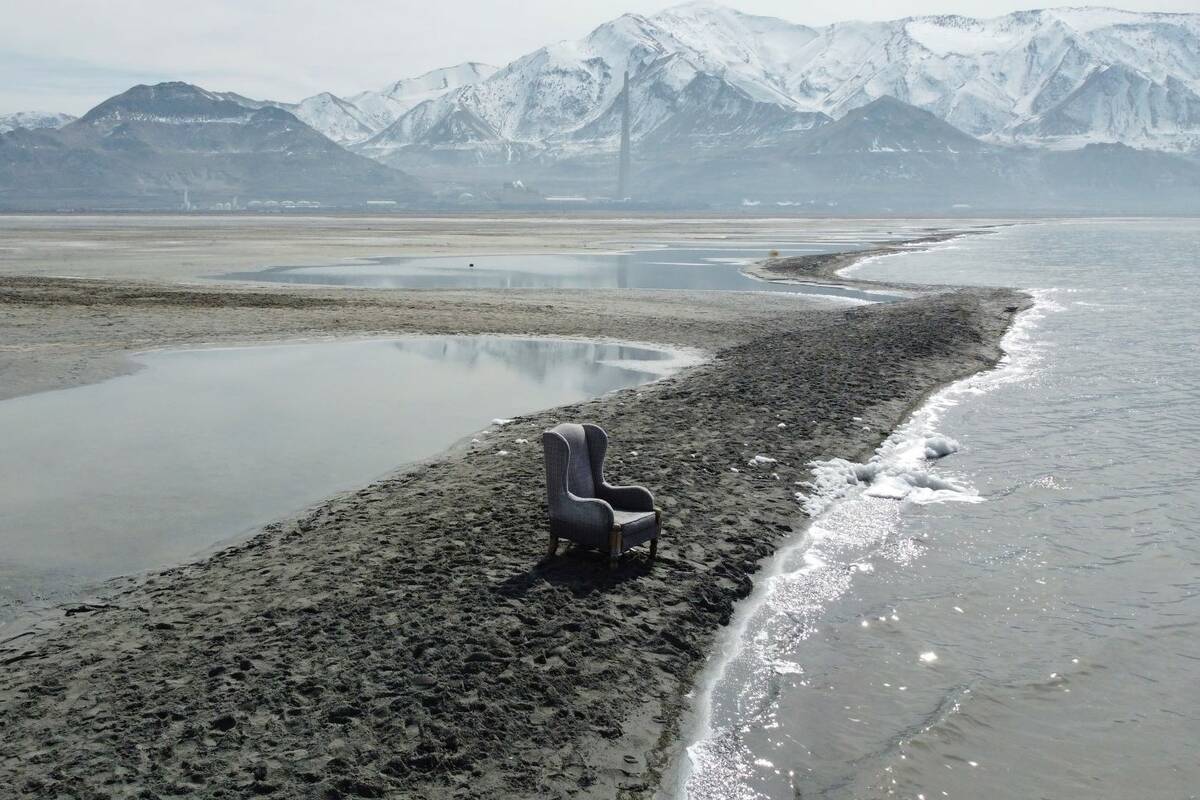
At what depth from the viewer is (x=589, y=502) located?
32.3ft

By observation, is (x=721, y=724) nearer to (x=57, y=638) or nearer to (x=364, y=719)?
(x=364, y=719)

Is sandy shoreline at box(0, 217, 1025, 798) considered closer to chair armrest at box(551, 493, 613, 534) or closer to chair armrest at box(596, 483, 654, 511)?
chair armrest at box(551, 493, 613, 534)

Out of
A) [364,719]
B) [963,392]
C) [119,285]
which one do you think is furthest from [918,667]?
[119,285]

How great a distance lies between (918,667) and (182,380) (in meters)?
16.9

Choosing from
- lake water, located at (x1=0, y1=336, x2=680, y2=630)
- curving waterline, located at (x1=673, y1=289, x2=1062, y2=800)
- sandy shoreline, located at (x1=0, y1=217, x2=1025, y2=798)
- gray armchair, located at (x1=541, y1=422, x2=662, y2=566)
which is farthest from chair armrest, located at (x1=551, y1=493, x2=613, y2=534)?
lake water, located at (x1=0, y1=336, x2=680, y2=630)

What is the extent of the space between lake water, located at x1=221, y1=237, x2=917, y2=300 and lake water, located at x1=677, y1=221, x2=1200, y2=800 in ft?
91.6

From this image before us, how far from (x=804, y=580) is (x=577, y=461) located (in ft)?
8.89

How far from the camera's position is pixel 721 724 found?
25.6 ft

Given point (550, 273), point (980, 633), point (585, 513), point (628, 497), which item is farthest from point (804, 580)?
point (550, 273)

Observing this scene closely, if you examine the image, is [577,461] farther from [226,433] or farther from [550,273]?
[550,273]

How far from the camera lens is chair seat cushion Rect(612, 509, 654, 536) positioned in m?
9.90

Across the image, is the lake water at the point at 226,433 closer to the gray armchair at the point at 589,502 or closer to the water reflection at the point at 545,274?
the gray armchair at the point at 589,502

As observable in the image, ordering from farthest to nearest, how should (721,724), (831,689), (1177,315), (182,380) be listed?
(1177,315) → (182,380) → (831,689) → (721,724)

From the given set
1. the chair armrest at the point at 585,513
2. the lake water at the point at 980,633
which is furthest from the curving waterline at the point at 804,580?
the chair armrest at the point at 585,513
